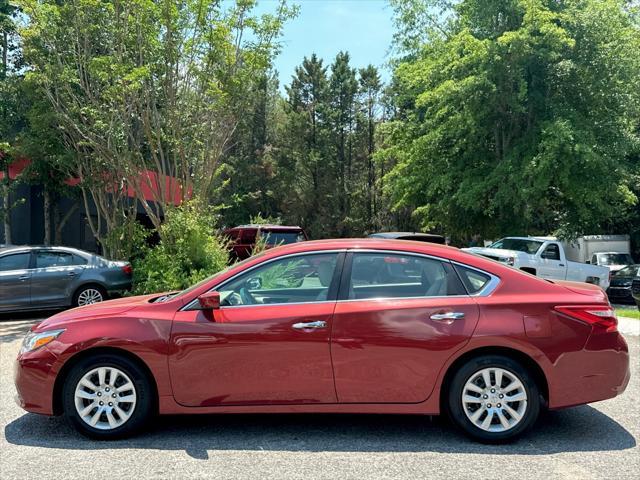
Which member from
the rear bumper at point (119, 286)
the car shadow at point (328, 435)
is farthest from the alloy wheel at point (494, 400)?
the rear bumper at point (119, 286)

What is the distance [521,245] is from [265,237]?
286 inches

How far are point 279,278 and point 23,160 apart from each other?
15.6 meters

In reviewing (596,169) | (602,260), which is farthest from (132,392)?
(602,260)

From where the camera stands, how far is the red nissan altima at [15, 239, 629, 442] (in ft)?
14.6

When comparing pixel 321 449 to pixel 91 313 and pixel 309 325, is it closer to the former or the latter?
pixel 309 325

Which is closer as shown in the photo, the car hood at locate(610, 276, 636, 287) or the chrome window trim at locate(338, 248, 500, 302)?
the chrome window trim at locate(338, 248, 500, 302)

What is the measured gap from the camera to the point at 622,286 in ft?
57.3

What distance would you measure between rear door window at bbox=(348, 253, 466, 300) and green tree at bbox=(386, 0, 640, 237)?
14399 millimetres

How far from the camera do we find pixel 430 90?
21531mm

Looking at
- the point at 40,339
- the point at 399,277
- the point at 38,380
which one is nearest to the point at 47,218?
the point at 40,339

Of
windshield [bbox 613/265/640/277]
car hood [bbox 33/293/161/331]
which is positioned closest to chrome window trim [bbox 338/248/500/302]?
car hood [bbox 33/293/161/331]

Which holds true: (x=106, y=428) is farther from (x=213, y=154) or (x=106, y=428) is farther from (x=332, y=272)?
(x=213, y=154)

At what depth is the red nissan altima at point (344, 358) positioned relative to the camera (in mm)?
4457

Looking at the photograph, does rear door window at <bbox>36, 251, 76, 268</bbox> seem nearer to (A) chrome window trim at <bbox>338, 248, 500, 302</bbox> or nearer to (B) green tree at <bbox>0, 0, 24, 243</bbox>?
(B) green tree at <bbox>0, 0, 24, 243</bbox>
